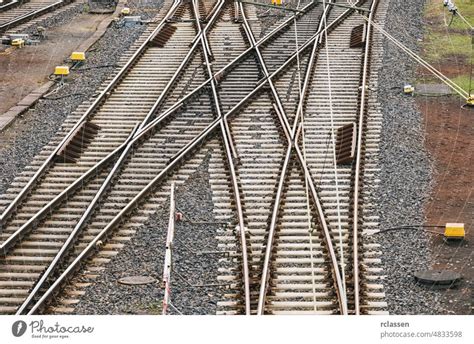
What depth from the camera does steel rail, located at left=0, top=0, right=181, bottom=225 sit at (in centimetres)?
1530

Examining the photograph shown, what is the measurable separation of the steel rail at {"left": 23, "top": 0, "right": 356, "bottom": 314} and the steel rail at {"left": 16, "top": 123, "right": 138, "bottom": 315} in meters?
0.14

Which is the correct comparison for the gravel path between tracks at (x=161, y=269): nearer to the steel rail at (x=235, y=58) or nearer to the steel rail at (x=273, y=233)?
the steel rail at (x=273, y=233)

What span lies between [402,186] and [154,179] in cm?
348

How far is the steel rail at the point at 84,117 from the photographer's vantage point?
50.2ft

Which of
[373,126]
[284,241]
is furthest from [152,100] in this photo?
[284,241]

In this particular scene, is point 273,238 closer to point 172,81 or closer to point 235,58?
point 172,81

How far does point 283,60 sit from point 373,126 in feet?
13.5

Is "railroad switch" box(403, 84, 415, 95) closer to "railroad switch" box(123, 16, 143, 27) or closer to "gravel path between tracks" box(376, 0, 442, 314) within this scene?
"gravel path between tracks" box(376, 0, 442, 314)

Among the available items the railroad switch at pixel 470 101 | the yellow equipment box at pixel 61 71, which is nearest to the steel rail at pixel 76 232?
the yellow equipment box at pixel 61 71

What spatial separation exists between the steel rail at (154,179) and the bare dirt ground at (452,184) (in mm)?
3121

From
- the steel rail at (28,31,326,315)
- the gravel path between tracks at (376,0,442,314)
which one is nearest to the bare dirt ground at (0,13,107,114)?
the steel rail at (28,31,326,315)
